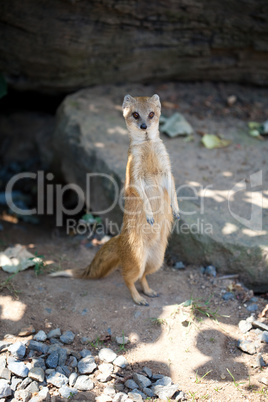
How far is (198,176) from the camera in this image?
5004 mm

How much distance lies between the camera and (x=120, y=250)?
3.90m

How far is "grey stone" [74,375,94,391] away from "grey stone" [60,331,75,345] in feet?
1.32

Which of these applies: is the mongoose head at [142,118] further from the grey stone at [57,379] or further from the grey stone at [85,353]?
the grey stone at [57,379]

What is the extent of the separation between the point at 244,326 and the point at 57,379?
1595 millimetres

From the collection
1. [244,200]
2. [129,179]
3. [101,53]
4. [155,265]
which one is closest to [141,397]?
[155,265]

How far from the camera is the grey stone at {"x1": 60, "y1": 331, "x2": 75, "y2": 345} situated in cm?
344

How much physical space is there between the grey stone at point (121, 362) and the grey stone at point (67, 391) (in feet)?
1.27

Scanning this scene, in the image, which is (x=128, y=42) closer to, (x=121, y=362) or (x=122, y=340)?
(x=122, y=340)

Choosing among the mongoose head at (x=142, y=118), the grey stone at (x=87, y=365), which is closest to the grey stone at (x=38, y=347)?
the grey stone at (x=87, y=365)

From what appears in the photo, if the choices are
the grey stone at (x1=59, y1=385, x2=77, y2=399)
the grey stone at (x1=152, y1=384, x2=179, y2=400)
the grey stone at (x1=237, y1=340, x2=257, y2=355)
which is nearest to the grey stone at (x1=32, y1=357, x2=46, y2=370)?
the grey stone at (x1=59, y1=385, x2=77, y2=399)

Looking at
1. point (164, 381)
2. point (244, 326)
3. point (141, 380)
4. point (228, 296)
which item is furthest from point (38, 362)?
point (228, 296)

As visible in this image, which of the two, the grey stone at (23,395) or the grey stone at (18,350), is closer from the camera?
the grey stone at (23,395)

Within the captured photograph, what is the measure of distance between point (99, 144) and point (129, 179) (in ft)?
5.64

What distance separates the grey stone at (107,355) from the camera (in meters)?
3.28
